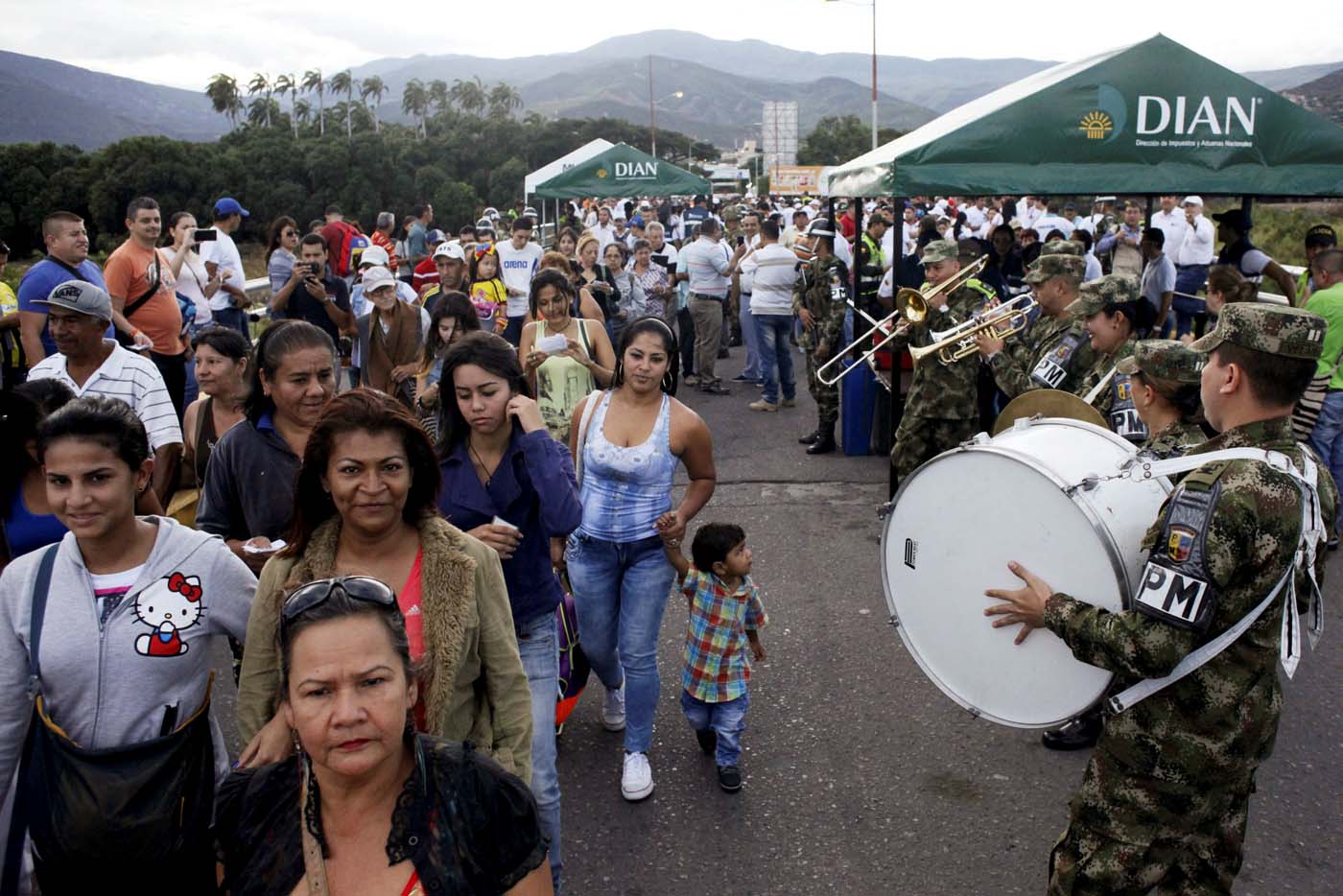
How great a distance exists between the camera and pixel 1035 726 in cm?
295

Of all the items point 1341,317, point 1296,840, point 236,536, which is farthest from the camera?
point 1341,317

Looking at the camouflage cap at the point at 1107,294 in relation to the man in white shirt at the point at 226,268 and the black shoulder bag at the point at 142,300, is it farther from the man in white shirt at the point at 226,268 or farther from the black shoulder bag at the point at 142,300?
the man in white shirt at the point at 226,268

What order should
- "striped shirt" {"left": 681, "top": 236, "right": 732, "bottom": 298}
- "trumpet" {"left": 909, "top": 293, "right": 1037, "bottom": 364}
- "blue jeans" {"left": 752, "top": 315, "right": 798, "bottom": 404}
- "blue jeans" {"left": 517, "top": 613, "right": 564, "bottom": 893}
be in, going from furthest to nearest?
"striped shirt" {"left": 681, "top": 236, "right": 732, "bottom": 298} → "blue jeans" {"left": 752, "top": 315, "right": 798, "bottom": 404} → "trumpet" {"left": 909, "top": 293, "right": 1037, "bottom": 364} → "blue jeans" {"left": 517, "top": 613, "right": 564, "bottom": 893}

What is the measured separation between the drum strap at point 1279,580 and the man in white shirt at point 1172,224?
476 inches

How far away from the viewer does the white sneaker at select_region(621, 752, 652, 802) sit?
410 centimetres

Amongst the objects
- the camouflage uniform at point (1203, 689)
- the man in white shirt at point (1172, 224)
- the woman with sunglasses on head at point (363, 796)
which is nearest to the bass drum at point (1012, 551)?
the camouflage uniform at point (1203, 689)

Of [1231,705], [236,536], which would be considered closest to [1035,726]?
[1231,705]

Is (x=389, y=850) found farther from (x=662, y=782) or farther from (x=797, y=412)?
(x=797, y=412)

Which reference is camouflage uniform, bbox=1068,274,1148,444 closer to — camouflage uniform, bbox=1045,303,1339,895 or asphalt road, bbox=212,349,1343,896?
asphalt road, bbox=212,349,1343,896

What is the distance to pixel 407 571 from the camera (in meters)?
2.50

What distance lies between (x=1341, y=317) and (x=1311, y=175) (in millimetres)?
1347

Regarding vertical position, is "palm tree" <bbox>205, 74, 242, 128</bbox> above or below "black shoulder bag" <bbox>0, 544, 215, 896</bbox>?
above

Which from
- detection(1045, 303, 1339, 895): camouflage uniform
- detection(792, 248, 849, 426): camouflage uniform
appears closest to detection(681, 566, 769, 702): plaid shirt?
detection(1045, 303, 1339, 895): camouflage uniform

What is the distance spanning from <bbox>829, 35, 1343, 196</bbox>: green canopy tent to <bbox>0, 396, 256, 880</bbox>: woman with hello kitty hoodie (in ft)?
17.5
